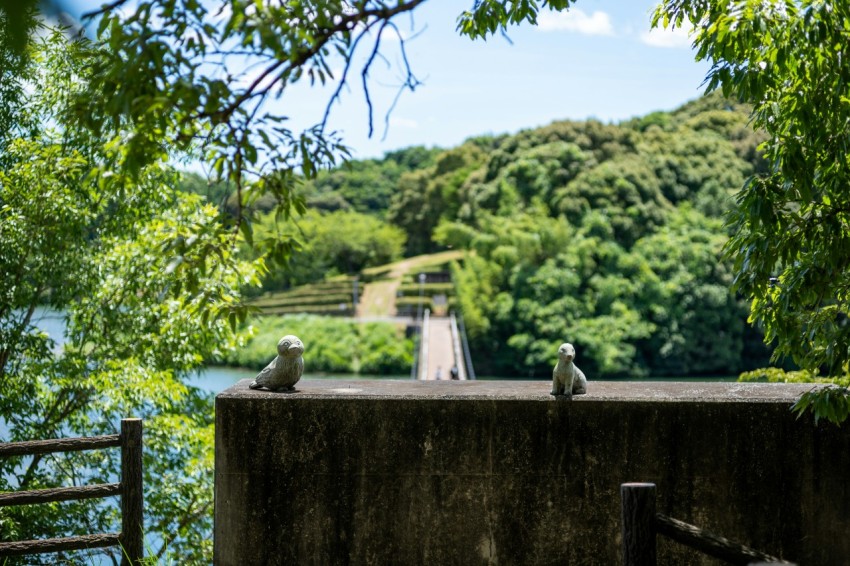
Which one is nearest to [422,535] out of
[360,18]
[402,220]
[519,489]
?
[519,489]

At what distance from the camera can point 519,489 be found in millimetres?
4250

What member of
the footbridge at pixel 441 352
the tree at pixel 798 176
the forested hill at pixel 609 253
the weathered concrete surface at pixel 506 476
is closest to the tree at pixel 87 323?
the weathered concrete surface at pixel 506 476

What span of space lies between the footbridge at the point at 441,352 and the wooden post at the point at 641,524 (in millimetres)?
23147

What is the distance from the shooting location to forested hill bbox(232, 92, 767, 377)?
120 ft

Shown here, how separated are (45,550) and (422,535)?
6.04 ft

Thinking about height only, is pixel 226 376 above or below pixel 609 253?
below

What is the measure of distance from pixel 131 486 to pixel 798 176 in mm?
3403

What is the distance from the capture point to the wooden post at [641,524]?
2.71m

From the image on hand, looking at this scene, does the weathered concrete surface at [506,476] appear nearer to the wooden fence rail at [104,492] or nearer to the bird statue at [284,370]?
the bird statue at [284,370]

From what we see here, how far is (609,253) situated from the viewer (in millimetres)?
37812

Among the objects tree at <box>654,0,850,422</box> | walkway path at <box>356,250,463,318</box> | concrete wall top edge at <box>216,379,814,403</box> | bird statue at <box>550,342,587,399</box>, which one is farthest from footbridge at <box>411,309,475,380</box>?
tree at <box>654,0,850,422</box>

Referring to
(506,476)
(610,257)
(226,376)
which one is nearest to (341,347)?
(226,376)

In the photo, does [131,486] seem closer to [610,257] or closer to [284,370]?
[284,370]

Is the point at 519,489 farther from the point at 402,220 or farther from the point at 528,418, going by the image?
the point at 402,220
